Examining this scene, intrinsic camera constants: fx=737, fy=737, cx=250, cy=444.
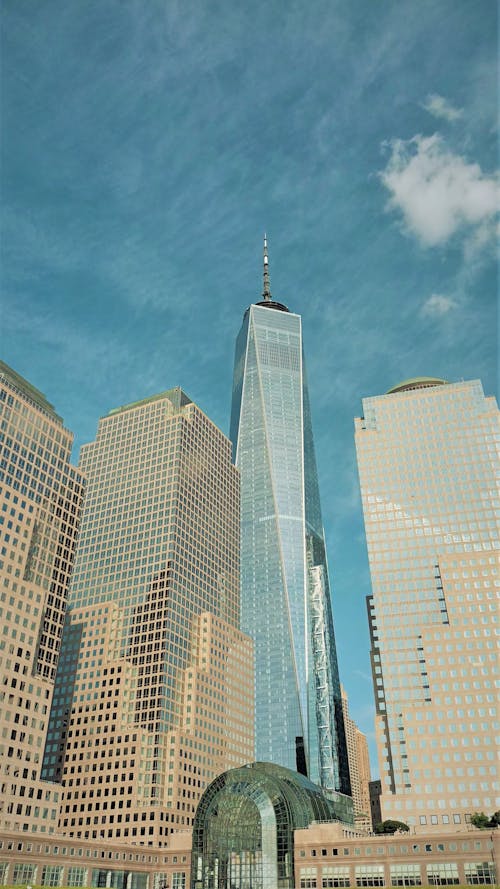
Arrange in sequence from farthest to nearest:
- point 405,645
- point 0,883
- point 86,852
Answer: point 405,645 → point 86,852 → point 0,883

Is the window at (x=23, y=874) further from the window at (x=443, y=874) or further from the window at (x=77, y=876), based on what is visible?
the window at (x=443, y=874)

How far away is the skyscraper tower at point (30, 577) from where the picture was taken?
141m

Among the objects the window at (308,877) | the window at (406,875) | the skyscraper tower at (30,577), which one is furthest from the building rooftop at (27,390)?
the window at (406,875)

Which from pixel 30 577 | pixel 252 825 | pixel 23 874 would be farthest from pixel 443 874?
pixel 30 577

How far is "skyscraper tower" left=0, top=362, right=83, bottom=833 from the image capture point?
14100 centimetres

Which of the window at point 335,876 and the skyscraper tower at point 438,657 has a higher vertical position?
the skyscraper tower at point 438,657

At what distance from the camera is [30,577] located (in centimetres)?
15450

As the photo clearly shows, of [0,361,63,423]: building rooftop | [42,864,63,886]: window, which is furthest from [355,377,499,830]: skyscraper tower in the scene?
[0,361,63,423]: building rooftop

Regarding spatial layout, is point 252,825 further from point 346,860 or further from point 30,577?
point 30,577

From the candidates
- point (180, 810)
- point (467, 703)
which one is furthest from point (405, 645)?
point (180, 810)

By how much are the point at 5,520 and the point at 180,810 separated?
82.5m

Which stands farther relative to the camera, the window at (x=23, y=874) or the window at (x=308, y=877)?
the window at (x=308, y=877)

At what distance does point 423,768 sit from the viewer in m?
160

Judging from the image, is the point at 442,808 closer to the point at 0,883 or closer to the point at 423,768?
the point at 423,768
